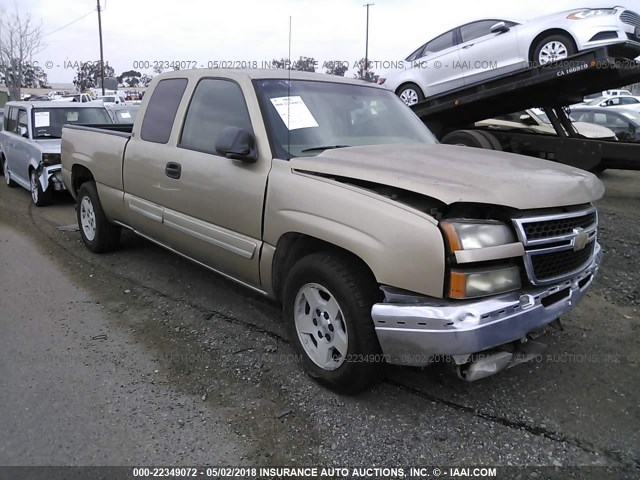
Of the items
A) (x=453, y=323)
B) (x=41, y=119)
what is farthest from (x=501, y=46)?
(x=41, y=119)

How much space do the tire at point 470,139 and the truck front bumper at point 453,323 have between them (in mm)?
5681

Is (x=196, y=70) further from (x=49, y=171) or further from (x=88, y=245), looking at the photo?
(x=49, y=171)

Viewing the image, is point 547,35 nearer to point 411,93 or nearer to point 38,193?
point 411,93

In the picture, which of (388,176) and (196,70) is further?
(196,70)

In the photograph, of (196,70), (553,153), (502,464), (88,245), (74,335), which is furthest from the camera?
(553,153)

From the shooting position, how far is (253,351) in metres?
3.74

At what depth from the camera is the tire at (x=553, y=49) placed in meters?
7.69

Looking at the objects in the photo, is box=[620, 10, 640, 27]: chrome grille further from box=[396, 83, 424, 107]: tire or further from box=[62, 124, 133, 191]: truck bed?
box=[62, 124, 133, 191]: truck bed

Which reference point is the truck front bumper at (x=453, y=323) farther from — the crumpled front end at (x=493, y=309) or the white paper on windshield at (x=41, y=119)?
the white paper on windshield at (x=41, y=119)

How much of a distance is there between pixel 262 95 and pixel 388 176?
1.36m

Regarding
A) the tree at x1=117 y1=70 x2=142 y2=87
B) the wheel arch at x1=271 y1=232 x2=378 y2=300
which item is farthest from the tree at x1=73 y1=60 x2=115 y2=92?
the wheel arch at x1=271 y1=232 x2=378 y2=300

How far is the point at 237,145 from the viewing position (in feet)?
11.3

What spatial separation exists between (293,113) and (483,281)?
181 centimetres

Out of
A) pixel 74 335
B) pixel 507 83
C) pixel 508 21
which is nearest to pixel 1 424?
pixel 74 335
